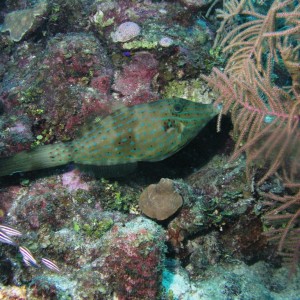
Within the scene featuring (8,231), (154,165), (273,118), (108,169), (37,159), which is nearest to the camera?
(8,231)

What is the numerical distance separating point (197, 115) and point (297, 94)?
53.9 inches

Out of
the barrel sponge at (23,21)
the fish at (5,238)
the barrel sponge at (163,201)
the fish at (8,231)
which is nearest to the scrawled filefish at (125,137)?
the barrel sponge at (163,201)

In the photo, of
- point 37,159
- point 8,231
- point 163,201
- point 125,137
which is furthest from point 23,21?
point 163,201

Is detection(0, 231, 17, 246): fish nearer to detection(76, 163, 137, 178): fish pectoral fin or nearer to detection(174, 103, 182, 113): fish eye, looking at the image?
detection(76, 163, 137, 178): fish pectoral fin

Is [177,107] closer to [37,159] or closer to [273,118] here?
[273,118]

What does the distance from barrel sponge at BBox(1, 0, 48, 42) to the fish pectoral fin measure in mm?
4364

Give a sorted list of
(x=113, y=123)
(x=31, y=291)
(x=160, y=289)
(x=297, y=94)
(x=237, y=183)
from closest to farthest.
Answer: (x=31, y=291) → (x=160, y=289) → (x=297, y=94) → (x=113, y=123) → (x=237, y=183)

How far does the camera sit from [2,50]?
7.03 meters

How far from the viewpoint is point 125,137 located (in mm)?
4188

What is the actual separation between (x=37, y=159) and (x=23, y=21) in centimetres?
451

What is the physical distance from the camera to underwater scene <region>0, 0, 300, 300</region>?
10.8ft

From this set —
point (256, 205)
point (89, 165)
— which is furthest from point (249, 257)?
point (89, 165)

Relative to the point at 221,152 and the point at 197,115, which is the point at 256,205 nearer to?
the point at 221,152

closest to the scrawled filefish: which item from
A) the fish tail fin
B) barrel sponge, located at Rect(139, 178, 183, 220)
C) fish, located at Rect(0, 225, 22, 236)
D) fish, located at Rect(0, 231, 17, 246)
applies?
the fish tail fin
